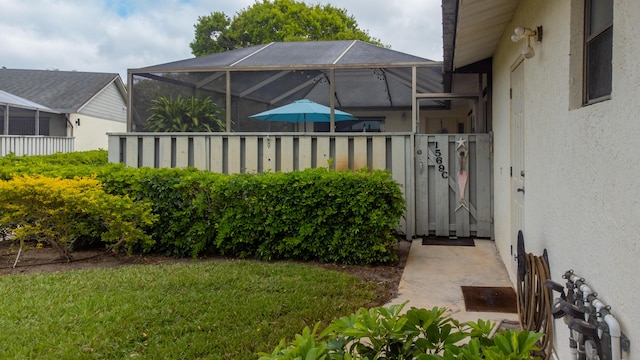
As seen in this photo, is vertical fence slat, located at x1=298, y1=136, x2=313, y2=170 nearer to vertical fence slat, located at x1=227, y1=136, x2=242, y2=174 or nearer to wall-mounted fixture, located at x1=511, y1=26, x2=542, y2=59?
vertical fence slat, located at x1=227, y1=136, x2=242, y2=174

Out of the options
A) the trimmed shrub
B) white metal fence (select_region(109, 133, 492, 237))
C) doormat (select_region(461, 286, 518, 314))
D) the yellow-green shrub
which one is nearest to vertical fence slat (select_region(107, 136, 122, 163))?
white metal fence (select_region(109, 133, 492, 237))

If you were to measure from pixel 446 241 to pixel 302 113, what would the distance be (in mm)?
3018

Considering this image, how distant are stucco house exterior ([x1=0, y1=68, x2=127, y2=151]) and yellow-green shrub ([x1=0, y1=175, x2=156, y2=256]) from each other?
14322 millimetres

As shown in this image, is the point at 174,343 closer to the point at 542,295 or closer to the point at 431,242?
the point at 542,295

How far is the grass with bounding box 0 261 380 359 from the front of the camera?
327 cm

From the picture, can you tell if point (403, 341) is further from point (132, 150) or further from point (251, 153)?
point (132, 150)

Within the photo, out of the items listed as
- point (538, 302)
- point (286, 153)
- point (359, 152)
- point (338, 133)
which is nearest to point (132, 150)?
point (286, 153)

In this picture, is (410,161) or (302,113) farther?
(302,113)

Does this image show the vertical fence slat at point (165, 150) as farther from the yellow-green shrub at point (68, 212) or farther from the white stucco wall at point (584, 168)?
the white stucco wall at point (584, 168)

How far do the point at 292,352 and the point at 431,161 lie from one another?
252 inches

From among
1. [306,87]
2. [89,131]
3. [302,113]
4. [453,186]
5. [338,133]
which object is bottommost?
[453,186]

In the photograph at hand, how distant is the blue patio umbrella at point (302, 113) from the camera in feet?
25.3

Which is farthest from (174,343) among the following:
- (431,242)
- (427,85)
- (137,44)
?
(137,44)

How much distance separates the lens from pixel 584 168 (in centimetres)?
233
